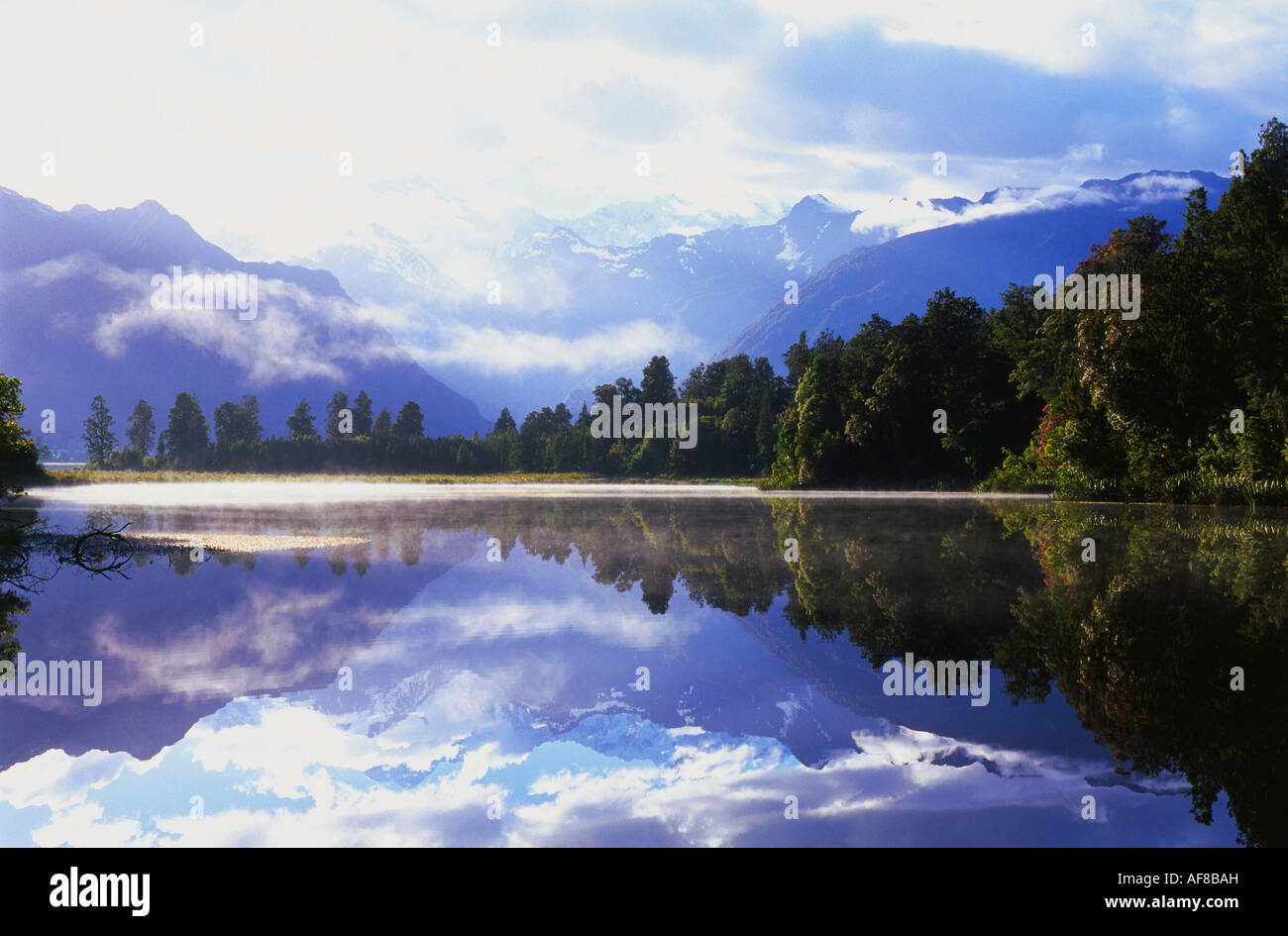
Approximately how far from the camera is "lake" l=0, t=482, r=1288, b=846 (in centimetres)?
697

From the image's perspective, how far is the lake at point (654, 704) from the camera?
22.9 feet

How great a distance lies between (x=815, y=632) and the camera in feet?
44.9

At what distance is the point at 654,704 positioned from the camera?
33.5 ft

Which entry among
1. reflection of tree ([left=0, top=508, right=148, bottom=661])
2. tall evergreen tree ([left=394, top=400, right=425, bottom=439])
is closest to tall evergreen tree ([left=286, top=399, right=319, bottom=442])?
tall evergreen tree ([left=394, top=400, right=425, bottom=439])

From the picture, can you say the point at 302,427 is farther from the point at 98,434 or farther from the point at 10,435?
the point at 10,435

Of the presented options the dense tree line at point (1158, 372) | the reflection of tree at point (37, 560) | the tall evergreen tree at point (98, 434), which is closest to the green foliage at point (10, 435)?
the reflection of tree at point (37, 560)

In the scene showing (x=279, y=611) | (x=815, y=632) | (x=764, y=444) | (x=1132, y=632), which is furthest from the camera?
(x=764, y=444)

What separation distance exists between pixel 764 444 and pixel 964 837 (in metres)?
121

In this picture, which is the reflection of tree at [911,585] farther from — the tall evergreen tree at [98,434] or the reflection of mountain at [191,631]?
the tall evergreen tree at [98,434]

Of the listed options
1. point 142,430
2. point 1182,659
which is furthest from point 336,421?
point 1182,659

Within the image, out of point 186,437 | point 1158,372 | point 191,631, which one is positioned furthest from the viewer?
point 186,437

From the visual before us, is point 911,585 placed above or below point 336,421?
below
